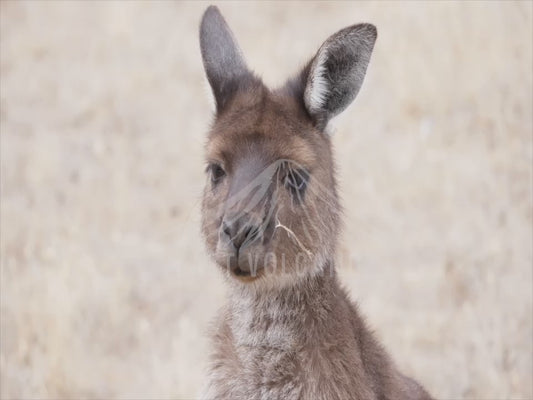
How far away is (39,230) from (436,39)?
475cm

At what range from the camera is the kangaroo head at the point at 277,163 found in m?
4.53

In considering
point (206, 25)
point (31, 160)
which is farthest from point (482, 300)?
point (31, 160)

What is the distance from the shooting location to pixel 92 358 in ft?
24.1

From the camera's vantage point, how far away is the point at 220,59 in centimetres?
520

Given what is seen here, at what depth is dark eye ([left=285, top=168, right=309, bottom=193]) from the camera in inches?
186

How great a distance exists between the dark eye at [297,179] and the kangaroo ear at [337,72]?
34 centimetres

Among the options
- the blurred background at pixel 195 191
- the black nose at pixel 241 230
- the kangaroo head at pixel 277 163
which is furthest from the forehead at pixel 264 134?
the blurred background at pixel 195 191

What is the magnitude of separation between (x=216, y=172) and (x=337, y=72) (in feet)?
2.49

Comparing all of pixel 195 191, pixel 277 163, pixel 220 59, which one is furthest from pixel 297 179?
pixel 195 191

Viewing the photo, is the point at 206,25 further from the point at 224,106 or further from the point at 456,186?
the point at 456,186

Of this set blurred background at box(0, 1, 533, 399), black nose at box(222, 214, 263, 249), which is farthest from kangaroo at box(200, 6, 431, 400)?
blurred background at box(0, 1, 533, 399)

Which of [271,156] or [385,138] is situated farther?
[385,138]

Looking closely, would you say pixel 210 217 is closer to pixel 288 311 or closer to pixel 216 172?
pixel 216 172

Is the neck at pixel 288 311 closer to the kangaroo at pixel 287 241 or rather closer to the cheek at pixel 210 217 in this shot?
the kangaroo at pixel 287 241
